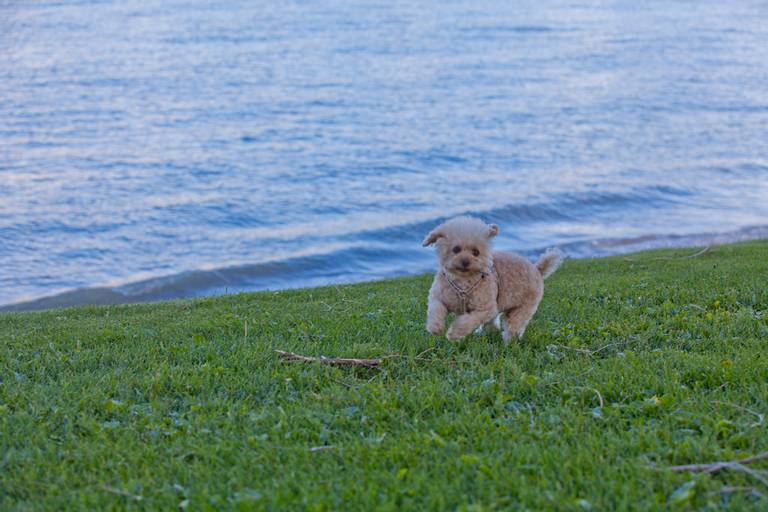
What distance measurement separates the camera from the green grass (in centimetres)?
431

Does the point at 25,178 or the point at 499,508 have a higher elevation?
the point at 499,508

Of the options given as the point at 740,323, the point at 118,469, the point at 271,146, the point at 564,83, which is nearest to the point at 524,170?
the point at 271,146

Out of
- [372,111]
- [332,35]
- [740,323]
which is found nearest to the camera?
[740,323]

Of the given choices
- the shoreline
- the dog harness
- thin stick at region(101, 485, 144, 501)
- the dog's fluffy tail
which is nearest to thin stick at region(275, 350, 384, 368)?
the dog harness

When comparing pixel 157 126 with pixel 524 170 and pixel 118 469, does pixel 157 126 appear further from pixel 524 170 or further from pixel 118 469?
pixel 118 469

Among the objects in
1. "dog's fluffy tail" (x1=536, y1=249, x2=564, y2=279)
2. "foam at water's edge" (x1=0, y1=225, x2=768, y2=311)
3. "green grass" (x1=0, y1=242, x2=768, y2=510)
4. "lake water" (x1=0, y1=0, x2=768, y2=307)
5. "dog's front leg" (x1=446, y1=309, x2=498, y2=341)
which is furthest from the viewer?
"lake water" (x1=0, y1=0, x2=768, y2=307)

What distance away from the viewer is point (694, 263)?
11820 millimetres

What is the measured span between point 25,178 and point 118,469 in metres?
20.4

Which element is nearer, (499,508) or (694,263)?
(499,508)

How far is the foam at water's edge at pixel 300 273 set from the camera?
16.5 m

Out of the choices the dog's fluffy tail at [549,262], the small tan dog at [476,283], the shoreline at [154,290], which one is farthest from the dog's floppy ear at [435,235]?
the shoreline at [154,290]

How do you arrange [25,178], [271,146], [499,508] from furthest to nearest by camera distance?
[271,146]
[25,178]
[499,508]

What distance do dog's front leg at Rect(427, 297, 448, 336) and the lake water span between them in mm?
10909

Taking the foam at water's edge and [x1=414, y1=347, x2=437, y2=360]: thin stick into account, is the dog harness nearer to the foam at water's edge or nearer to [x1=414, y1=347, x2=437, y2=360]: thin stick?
[x1=414, y1=347, x2=437, y2=360]: thin stick
